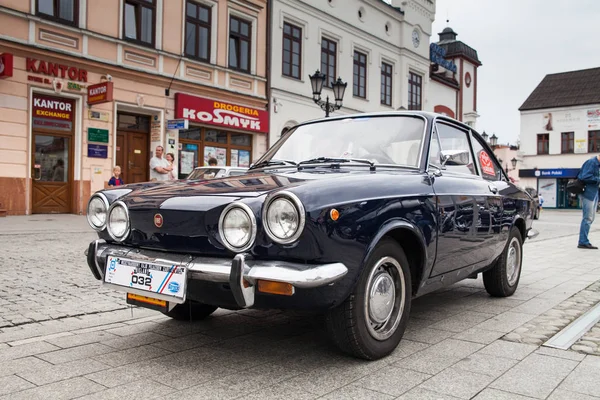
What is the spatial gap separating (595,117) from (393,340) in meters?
46.2

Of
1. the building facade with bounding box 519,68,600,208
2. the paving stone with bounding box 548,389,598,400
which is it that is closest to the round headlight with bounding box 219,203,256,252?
the paving stone with bounding box 548,389,598,400

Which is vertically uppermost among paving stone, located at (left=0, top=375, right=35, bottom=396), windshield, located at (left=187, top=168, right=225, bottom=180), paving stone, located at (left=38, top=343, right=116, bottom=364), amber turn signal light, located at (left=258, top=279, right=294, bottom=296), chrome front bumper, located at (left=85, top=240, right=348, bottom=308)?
windshield, located at (left=187, top=168, right=225, bottom=180)

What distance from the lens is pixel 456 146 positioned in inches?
177

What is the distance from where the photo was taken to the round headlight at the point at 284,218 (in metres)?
2.68

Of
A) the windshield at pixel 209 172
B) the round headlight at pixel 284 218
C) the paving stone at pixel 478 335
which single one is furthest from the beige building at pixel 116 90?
the round headlight at pixel 284 218

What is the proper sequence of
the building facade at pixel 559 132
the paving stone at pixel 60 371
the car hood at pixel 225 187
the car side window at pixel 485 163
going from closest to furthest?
the paving stone at pixel 60 371 < the car hood at pixel 225 187 < the car side window at pixel 485 163 < the building facade at pixel 559 132

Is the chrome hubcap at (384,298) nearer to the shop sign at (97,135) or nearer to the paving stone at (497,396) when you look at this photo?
the paving stone at (497,396)

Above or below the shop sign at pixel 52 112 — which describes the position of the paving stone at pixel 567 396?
below

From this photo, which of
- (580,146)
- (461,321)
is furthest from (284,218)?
(580,146)

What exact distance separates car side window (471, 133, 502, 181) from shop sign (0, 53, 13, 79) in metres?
11.2

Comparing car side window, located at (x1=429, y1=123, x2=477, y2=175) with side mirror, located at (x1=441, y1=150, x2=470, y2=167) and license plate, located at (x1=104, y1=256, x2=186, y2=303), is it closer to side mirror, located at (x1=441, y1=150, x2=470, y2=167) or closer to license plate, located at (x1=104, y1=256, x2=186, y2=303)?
side mirror, located at (x1=441, y1=150, x2=470, y2=167)

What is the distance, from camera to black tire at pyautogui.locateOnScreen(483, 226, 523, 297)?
5043 millimetres

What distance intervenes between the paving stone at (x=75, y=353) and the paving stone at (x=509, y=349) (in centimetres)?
240

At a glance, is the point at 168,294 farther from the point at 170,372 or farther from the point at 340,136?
the point at 340,136
